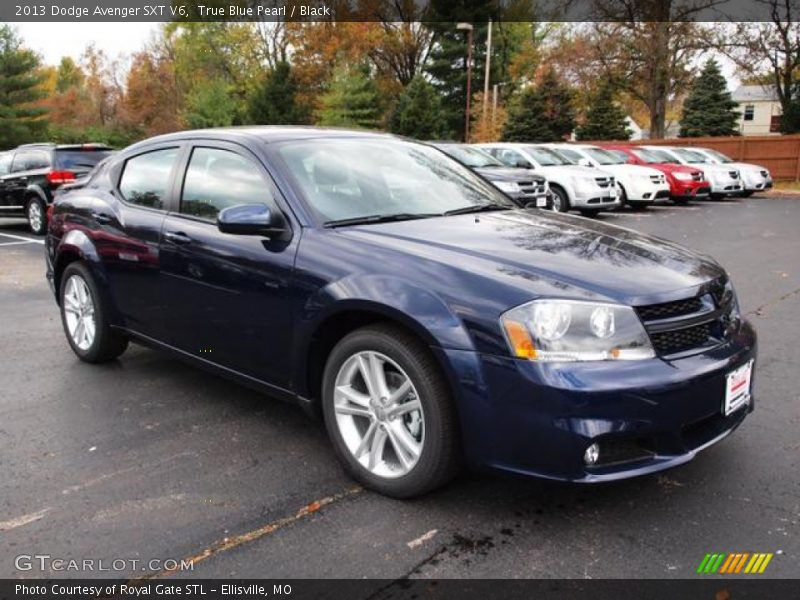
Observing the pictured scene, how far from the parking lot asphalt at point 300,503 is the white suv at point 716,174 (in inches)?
697

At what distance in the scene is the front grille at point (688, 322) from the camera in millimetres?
2902

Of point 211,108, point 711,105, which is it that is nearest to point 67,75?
point 211,108

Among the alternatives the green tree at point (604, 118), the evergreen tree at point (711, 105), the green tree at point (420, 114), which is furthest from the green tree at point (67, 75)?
the evergreen tree at point (711, 105)

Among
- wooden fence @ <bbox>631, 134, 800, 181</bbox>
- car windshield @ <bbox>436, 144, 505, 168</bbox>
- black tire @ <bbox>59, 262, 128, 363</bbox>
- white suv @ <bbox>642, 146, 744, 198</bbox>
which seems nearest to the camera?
black tire @ <bbox>59, 262, 128, 363</bbox>

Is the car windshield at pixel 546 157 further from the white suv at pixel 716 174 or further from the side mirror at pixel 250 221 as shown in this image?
the side mirror at pixel 250 221

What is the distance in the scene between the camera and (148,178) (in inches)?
185

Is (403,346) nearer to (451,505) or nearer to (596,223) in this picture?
(451,505)

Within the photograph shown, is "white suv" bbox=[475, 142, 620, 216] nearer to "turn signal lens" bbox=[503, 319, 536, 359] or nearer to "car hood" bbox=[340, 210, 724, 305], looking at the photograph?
"car hood" bbox=[340, 210, 724, 305]

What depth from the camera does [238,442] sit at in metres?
3.88

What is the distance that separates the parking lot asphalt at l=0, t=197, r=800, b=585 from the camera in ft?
9.09

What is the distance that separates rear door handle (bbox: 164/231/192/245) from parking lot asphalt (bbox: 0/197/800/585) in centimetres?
100

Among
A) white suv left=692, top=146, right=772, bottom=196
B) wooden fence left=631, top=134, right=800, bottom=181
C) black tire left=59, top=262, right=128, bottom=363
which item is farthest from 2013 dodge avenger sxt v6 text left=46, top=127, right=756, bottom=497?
wooden fence left=631, top=134, right=800, bottom=181
